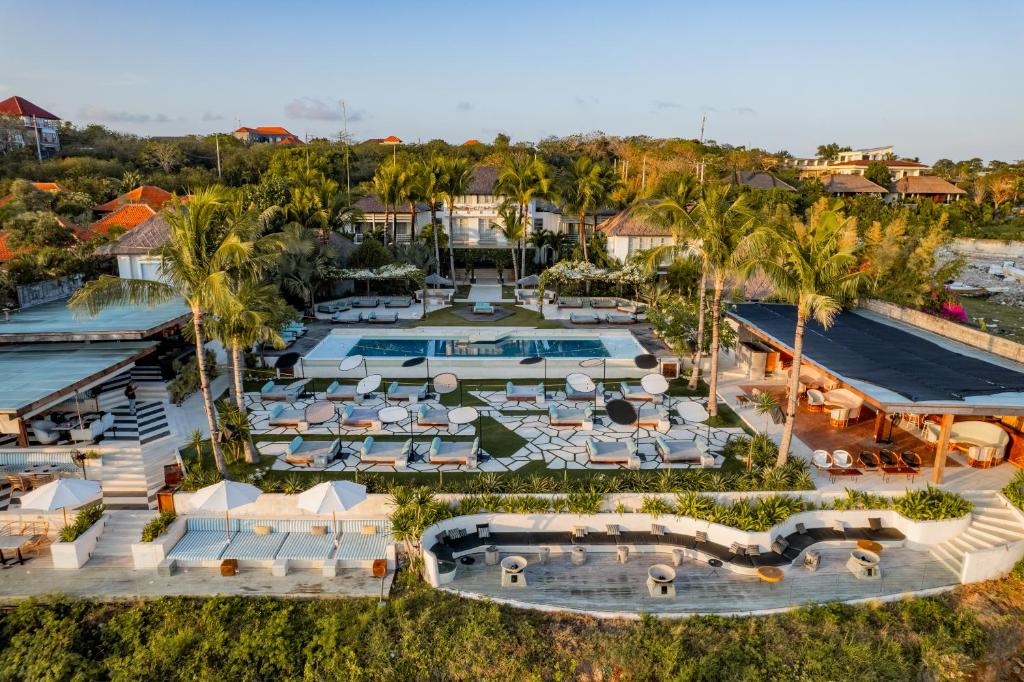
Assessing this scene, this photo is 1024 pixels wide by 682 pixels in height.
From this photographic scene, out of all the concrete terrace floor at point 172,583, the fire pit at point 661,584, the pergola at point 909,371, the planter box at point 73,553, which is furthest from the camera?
the pergola at point 909,371

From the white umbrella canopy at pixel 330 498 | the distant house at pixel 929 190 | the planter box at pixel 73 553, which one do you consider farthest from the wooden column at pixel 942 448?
the distant house at pixel 929 190

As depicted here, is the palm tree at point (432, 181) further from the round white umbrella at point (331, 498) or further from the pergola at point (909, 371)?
the round white umbrella at point (331, 498)

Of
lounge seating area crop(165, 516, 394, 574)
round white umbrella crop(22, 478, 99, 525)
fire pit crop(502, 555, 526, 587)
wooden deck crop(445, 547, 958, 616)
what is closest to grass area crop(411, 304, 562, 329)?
lounge seating area crop(165, 516, 394, 574)

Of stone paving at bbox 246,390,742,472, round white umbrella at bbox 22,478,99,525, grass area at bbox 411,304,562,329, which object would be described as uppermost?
grass area at bbox 411,304,562,329

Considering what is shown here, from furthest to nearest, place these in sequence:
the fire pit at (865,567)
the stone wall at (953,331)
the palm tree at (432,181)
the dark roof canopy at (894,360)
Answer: the palm tree at (432,181) < the stone wall at (953,331) < the dark roof canopy at (894,360) < the fire pit at (865,567)

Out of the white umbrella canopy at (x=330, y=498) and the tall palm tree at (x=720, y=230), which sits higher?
the tall palm tree at (x=720, y=230)

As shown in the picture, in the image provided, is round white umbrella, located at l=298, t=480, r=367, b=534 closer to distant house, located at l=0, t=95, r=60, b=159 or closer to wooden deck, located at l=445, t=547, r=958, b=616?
wooden deck, located at l=445, t=547, r=958, b=616
